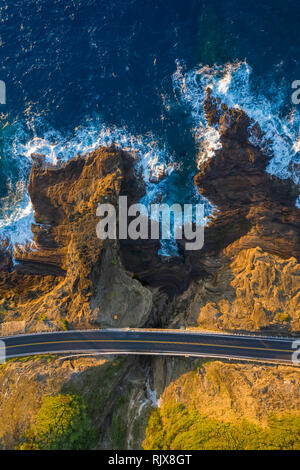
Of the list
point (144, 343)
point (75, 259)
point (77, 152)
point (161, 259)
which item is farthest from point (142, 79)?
point (144, 343)

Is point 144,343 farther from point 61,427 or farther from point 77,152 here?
point 77,152

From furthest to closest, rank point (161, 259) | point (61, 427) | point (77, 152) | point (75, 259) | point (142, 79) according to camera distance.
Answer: point (77, 152) → point (142, 79) → point (161, 259) → point (75, 259) → point (61, 427)

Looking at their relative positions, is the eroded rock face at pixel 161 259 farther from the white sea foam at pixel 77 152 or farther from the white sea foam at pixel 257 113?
the white sea foam at pixel 77 152

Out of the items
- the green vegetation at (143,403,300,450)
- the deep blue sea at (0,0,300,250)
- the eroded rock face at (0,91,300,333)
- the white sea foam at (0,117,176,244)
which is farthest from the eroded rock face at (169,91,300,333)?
the green vegetation at (143,403,300,450)

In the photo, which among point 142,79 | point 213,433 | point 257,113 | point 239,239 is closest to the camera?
point 213,433

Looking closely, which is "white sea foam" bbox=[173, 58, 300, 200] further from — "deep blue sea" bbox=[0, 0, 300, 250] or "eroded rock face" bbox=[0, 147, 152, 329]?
"eroded rock face" bbox=[0, 147, 152, 329]

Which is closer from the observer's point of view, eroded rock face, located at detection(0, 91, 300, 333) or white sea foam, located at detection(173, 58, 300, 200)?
eroded rock face, located at detection(0, 91, 300, 333)
